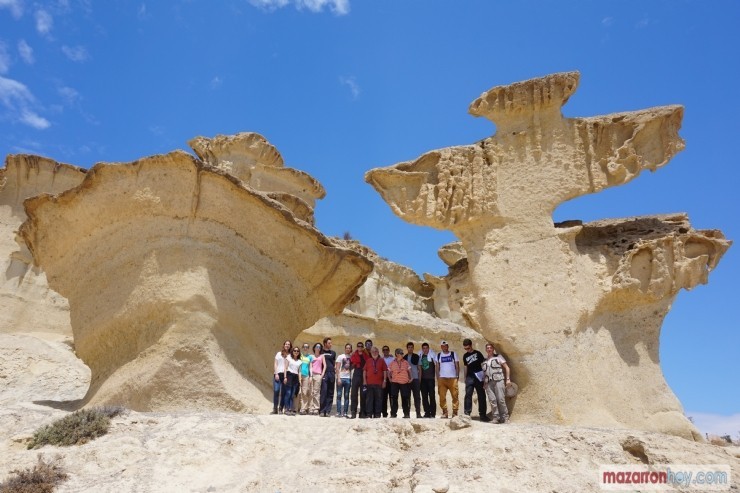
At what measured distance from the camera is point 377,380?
7203mm

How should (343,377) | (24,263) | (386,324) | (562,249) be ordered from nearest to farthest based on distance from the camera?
1. (343,377)
2. (562,249)
3. (386,324)
4. (24,263)

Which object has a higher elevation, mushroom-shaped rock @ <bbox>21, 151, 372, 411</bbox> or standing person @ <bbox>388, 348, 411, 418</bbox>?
mushroom-shaped rock @ <bbox>21, 151, 372, 411</bbox>

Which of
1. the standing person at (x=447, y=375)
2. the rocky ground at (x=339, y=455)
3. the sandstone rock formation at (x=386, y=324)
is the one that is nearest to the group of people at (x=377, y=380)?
the standing person at (x=447, y=375)

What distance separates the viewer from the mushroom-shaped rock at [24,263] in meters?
16.3

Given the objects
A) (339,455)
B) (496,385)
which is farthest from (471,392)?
(339,455)

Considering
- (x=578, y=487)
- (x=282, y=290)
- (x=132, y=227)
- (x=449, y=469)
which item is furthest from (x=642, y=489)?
(x=132, y=227)

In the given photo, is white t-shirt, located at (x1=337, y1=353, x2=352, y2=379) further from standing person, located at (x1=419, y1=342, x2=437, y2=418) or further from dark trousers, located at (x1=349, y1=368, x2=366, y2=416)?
standing person, located at (x1=419, y1=342, x2=437, y2=418)

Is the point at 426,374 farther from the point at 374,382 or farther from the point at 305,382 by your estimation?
the point at 305,382

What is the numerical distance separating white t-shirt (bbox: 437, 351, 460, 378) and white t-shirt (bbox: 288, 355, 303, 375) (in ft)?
5.48

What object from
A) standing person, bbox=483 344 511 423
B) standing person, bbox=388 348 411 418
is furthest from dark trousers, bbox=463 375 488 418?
standing person, bbox=388 348 411 418

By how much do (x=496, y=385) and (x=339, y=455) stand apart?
2.84 metres

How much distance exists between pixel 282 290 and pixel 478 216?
303 cm

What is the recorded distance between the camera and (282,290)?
8.59 meters

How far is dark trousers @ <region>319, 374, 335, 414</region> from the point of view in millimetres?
7242
